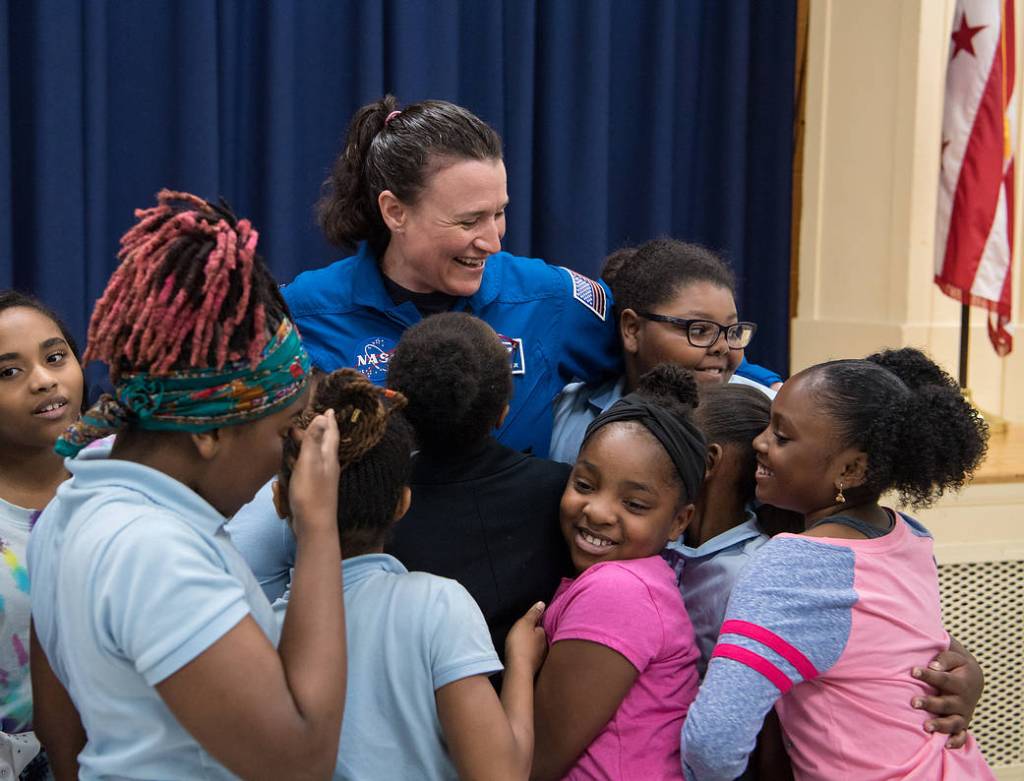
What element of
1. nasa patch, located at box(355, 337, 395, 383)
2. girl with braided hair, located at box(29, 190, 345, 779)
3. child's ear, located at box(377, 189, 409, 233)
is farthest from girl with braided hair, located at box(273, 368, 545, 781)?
child's ear, located at box(377, 189, 409, 233)

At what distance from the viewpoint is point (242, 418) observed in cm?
112

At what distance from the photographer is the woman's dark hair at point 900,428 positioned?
4.89ft

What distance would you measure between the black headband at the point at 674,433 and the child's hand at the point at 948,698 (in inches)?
16.0

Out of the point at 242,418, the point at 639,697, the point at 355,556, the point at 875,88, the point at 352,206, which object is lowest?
the point at 639,697

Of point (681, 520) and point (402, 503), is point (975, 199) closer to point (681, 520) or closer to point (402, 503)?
point (681, 520)

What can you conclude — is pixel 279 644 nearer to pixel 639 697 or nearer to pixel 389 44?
pixel 639 697

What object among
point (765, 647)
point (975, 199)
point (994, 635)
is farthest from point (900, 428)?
point (975, 199)

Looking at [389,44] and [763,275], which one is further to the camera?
[763,275]

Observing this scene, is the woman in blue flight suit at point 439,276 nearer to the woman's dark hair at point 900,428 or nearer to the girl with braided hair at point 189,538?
the woman's dark hair at point 900,428

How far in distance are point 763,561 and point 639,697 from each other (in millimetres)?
251

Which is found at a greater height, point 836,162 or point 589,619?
point 836,162

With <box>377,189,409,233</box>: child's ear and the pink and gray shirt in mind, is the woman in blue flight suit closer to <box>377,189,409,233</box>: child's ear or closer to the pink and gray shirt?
<box>377,189,409,233</box>: child's ear

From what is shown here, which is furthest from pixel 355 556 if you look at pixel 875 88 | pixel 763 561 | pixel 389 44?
pixel 875 88

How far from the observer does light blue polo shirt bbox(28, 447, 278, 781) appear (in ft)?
3.24
